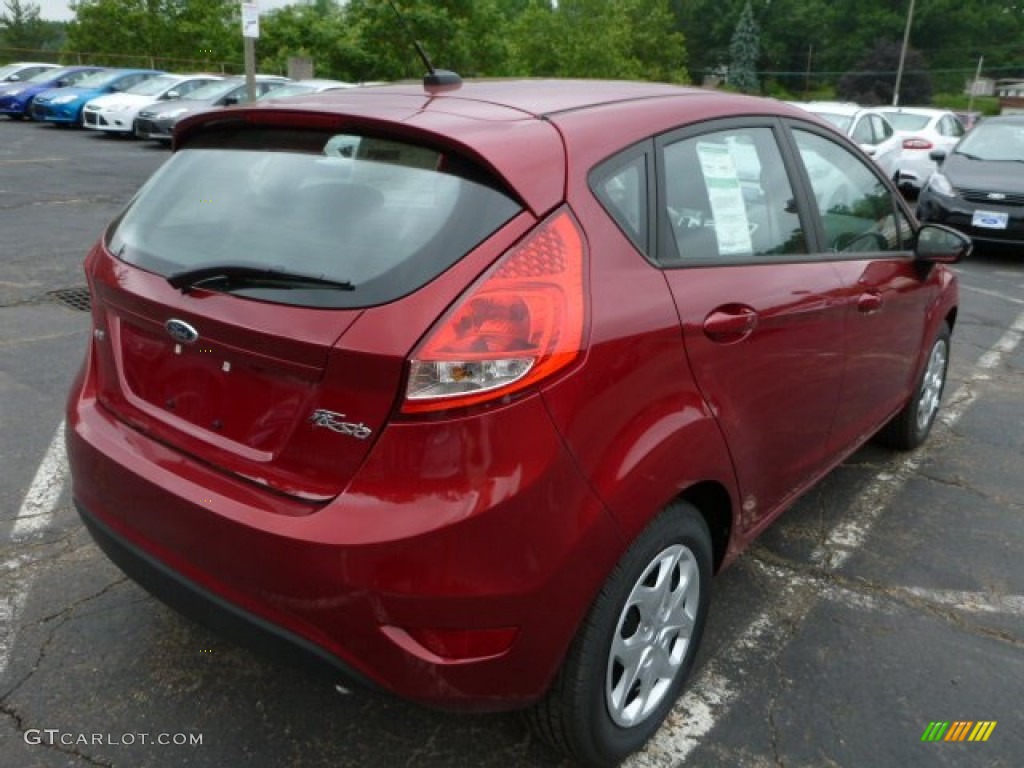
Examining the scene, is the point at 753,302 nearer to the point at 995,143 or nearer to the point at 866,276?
the point at 866,276

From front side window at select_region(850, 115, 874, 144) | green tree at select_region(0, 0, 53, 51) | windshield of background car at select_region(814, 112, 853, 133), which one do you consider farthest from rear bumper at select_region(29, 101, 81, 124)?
green tree at select_region(0, 0, 53, 51)

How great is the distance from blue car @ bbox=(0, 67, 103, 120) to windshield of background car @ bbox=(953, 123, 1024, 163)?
21661mm

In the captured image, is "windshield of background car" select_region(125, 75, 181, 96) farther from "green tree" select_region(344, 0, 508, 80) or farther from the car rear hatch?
the car rear hatch

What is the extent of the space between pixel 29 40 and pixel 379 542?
75007 mm

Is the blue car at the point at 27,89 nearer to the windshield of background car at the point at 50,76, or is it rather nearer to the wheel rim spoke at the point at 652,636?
the windshield of background car at the point at 50,76

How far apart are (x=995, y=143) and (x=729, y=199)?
997 centimetres

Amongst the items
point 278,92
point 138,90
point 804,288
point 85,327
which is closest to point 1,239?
point 85,327

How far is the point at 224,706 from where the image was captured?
244 cm

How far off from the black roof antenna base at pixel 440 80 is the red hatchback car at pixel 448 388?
6 centimetres

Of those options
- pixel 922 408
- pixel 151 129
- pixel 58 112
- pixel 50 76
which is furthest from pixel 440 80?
pixel 50 76

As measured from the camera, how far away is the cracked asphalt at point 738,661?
2.34 m

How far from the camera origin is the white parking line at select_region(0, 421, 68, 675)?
2750 mm

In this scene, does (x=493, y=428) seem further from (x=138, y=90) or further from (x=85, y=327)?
(x=138, y=90)

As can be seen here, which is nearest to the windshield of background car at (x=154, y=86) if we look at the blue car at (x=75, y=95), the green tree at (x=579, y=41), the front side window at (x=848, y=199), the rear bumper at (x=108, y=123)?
the blue car at (x=75, y=95)
